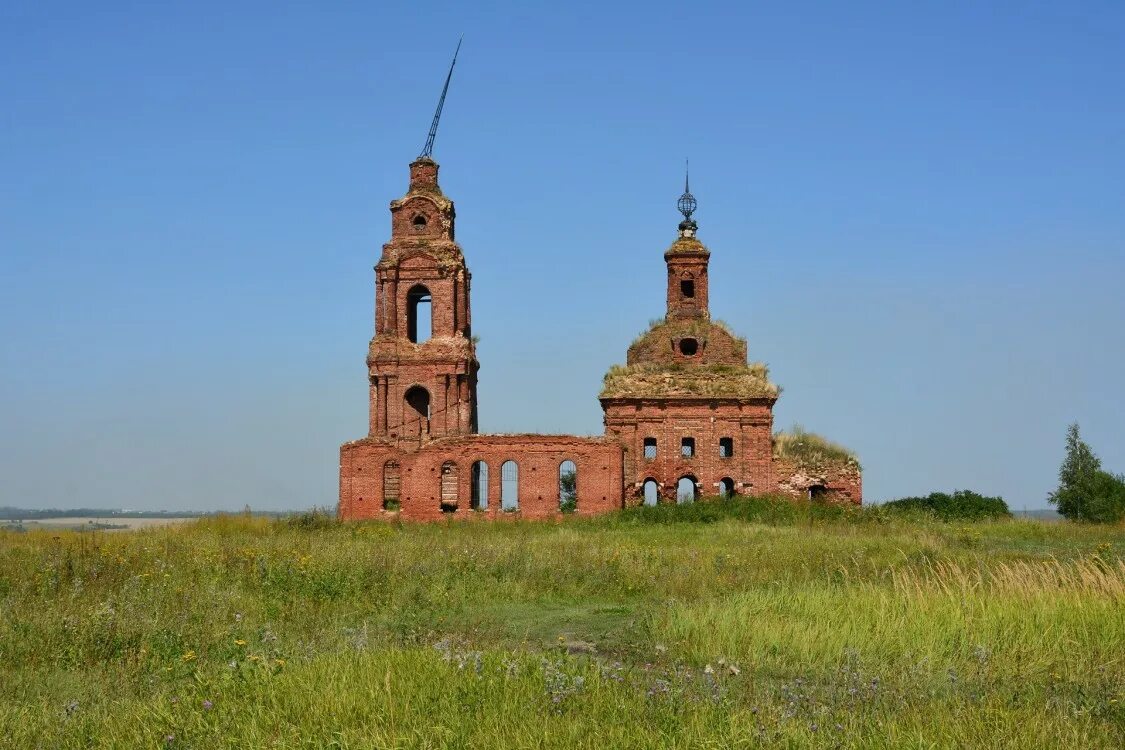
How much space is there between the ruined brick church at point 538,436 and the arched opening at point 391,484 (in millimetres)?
66

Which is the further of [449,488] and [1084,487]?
[1084,487]

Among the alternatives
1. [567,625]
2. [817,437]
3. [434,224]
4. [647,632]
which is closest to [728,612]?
[647,632]

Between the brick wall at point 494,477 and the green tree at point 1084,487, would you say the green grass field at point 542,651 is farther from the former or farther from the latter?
the green tree at point 1084,487

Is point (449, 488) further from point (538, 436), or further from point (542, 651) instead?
point (542, 651)

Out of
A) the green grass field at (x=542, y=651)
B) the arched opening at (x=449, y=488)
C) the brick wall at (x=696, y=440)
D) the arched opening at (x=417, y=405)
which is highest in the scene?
the arched opening at (x=417, y=405)

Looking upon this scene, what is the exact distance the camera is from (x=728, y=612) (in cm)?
1044

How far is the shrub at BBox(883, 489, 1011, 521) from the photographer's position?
32.7m

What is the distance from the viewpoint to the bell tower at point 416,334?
116ft

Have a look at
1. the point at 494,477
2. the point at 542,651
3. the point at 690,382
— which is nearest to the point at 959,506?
the point at 690,382

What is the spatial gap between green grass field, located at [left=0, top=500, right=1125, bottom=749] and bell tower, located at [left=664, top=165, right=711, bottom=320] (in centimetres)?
2061

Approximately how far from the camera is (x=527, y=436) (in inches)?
1314

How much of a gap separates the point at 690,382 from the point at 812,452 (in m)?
4.61

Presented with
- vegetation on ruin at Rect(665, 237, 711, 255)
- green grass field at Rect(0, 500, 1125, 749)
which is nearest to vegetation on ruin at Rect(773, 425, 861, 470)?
vegetation on ruin at Rect(665, 237, 711, 255)

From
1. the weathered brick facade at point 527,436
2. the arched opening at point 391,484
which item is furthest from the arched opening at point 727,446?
the arched opening at point 391,484
